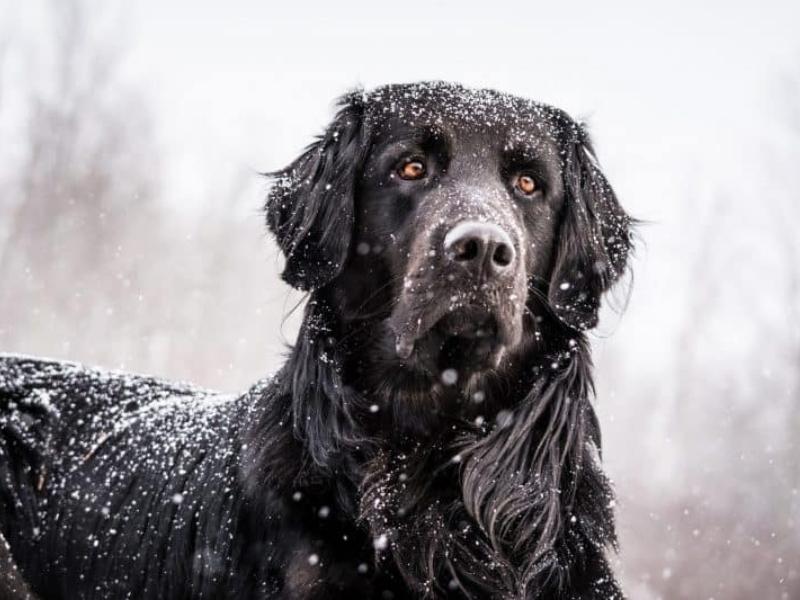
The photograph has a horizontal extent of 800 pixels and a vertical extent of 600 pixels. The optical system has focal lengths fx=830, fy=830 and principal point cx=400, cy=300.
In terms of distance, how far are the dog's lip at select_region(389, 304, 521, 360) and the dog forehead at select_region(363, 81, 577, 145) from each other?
2.74 ft

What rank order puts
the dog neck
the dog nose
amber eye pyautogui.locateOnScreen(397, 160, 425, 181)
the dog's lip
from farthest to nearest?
amber eye pyautogui.locateOnScreen(397, 160, 425, 181) < the dog neck < the dog's lip < the dog nose

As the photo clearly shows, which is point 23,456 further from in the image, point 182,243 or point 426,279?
point 182,243

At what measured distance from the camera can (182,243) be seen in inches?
1241

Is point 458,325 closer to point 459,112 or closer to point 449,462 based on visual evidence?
point 449,462

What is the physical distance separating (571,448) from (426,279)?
93 centimetres

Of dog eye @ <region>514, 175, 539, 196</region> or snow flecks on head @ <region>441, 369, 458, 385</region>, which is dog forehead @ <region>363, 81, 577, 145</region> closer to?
dog eye @ <region>514, 175, 539, 196</region>

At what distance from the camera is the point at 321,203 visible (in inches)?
132

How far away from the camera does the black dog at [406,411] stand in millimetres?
2926

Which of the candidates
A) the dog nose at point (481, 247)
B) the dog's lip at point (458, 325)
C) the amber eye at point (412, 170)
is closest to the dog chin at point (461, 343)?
the dog's lip at point (458, 325)

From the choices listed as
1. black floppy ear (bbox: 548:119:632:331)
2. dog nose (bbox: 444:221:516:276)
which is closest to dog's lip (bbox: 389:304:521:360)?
dog nose (bbox: 444:221:516:276)

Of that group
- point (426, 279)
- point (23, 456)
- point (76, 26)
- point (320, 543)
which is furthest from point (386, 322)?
point (76, 26)

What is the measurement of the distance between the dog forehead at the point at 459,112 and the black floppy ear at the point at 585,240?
0.51ft

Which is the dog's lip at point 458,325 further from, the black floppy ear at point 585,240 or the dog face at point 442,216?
the black floppy ear at point 585,240

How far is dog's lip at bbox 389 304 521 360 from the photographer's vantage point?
2838mm
